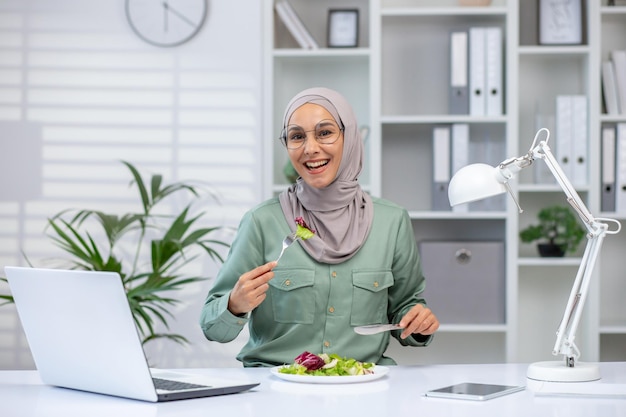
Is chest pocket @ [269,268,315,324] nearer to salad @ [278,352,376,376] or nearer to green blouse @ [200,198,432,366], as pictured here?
green blouse @ [200,198,432,366]

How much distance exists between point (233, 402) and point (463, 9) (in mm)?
2352

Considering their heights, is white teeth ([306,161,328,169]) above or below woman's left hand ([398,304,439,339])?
above

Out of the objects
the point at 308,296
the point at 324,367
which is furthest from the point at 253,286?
the point at 308,296

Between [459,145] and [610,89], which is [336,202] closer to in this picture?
[459,145]

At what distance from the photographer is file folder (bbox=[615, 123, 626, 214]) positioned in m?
3.41

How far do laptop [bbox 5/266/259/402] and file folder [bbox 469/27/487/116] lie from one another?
211 centimetres

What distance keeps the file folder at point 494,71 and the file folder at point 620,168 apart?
0.47m

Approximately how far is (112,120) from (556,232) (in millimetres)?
1866

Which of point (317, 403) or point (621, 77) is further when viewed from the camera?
point (621, 77)

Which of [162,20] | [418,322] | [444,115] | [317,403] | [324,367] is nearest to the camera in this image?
[317,403]

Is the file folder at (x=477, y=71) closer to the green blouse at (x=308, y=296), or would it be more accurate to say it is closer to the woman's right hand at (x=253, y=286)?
the green blouse at (x=308, y=296)

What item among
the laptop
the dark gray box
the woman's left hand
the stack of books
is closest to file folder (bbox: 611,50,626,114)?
the dark gray box

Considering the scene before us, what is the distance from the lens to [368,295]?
212cm

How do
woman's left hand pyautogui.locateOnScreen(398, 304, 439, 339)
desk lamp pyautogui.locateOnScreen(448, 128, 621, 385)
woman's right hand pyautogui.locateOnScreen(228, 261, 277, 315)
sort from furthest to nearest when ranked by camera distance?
1. woman's left hand pyautogui.locateOnScreen(398, 304, 439, 339)
2. woman's right hand pyautogui.locateOnScreen(228, 261, 277, 315)
3. desk lamp pyautogui.locateOnScreen(448, 128, 621, 385)
